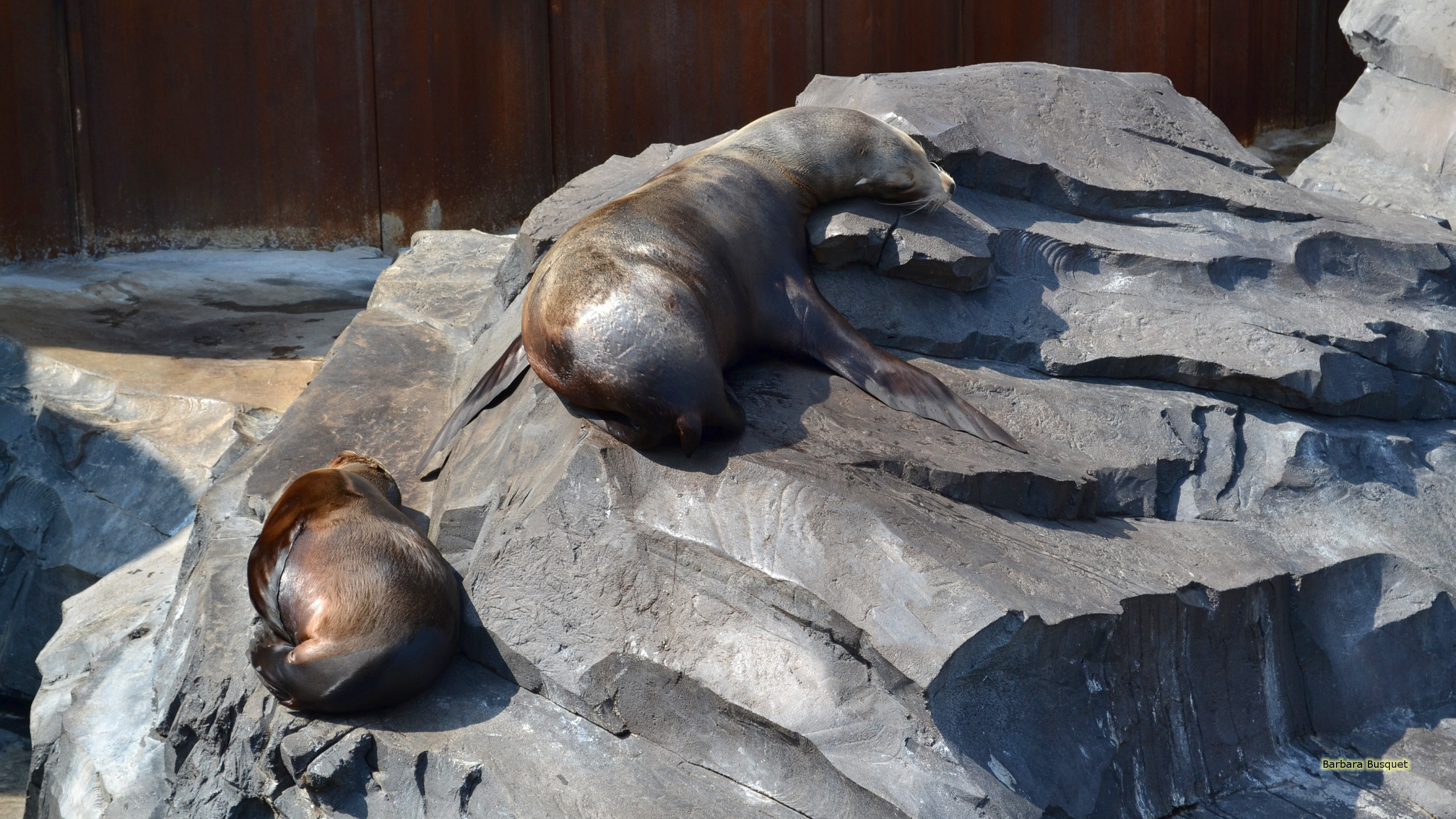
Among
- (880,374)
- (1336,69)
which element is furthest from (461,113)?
(1336,69)

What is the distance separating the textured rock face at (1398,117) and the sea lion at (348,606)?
6.34m

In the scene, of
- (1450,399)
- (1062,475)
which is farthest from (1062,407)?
(1450,399)

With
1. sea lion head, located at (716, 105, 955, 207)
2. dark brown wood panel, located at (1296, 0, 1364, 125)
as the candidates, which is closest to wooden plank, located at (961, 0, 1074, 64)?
dark brown wood panel, located at (1296, 0, 1364, 125)

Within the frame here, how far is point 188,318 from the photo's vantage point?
7227mm

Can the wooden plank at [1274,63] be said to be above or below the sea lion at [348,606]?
above

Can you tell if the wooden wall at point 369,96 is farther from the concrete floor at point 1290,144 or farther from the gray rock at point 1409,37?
the gray rock at point 1409,37

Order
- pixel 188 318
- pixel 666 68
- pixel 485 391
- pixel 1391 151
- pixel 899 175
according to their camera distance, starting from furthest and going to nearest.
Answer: pixel 666 68, pixel 1391 151, pixel 188 318, pixel 899 175, pixel 485 391

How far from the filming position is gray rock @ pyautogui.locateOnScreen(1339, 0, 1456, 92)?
296 inches

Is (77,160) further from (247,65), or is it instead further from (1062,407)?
(1062,407)

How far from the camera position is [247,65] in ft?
28.6

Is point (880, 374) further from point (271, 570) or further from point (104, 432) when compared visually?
point (104, 432)

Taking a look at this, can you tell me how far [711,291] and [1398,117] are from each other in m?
5.91

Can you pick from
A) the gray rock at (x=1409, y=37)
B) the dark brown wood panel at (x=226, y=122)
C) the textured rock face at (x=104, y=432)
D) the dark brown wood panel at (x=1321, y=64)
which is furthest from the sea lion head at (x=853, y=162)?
the dark brown wood panel at (x=1321, y=64)

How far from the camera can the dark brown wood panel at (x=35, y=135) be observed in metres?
8.08
